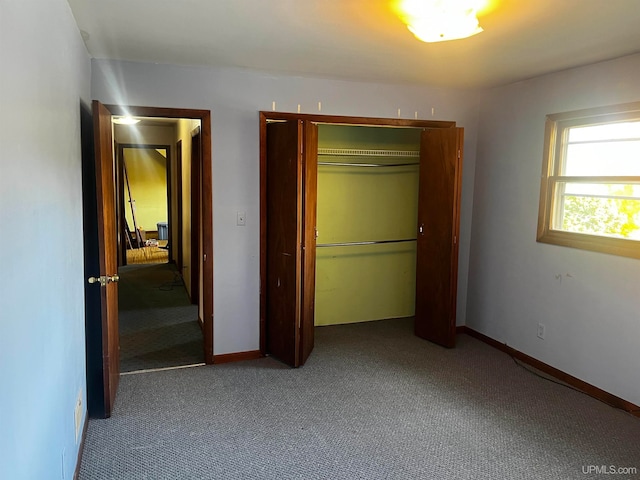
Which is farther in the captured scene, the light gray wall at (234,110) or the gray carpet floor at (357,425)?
the light gray wall at (234,110)

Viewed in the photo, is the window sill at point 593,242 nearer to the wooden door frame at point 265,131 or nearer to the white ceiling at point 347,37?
the white ceiling at point 347,37

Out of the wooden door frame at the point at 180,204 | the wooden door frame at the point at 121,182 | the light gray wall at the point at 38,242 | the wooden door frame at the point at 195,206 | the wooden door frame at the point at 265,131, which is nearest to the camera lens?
the light gray wall at the point at 38,242

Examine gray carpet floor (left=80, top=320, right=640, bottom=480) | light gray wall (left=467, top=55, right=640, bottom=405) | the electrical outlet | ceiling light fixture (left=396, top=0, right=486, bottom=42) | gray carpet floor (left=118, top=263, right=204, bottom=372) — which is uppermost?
ceiling light fixture (left=396, top=0, right=486, bottom=42)

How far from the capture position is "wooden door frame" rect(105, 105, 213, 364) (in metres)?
3.33

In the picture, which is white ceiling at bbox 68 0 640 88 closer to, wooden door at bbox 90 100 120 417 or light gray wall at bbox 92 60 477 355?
light gray wall at bbox 92 60 477 355

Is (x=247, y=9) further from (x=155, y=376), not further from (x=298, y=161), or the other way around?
(x=155, y=376)

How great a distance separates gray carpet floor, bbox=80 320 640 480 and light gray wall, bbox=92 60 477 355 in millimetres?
523

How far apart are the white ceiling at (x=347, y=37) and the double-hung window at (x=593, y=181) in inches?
16.7

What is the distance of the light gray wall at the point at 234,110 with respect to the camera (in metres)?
3.30

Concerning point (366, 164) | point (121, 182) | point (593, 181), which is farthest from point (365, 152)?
point (121, 182)

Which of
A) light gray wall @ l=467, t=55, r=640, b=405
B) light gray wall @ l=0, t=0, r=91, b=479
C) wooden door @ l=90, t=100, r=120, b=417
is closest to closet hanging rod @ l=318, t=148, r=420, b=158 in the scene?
light gray wall @ l=467, t=55, r=640, b=405

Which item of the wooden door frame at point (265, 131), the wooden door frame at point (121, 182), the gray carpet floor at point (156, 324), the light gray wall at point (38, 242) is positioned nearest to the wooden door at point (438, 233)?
the wooden door frame at point (265, 131)

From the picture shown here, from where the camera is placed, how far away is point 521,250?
3828 millimetres

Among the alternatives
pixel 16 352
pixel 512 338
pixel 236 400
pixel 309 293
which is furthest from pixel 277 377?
pixel 16 352
